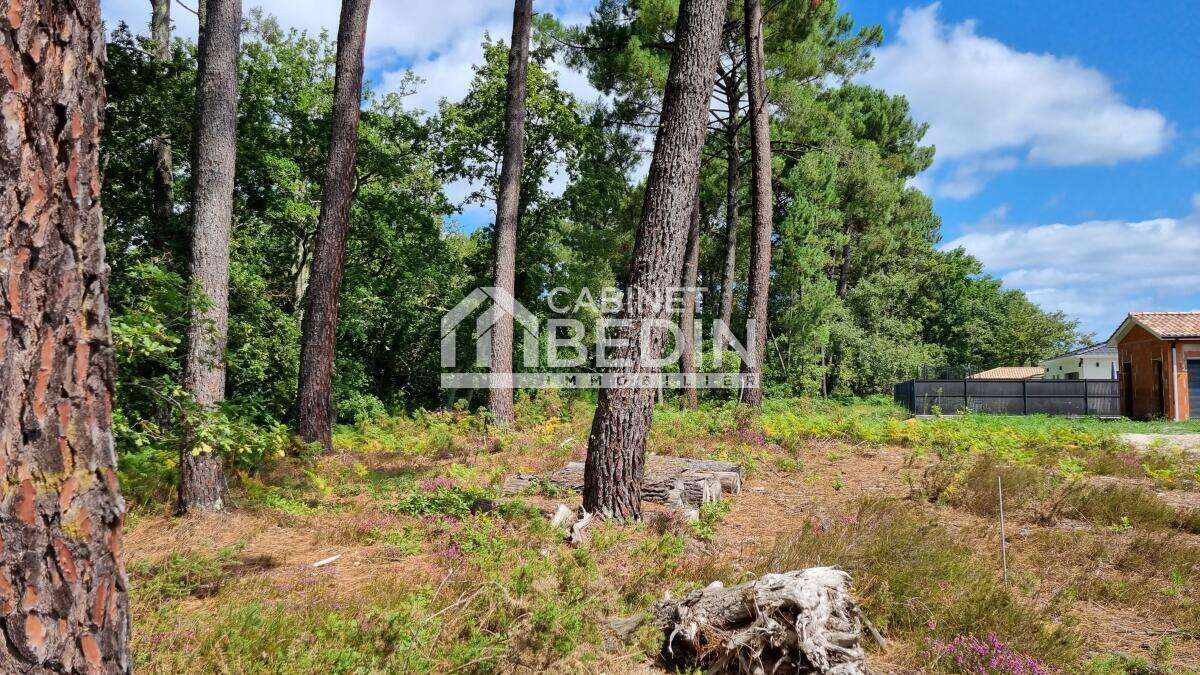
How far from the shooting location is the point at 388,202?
48.9 feet

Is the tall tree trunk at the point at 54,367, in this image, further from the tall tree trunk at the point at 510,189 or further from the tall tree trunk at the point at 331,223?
the tall tree trunk at the point at 510,189

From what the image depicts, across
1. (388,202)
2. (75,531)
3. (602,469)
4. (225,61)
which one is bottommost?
(602,469)

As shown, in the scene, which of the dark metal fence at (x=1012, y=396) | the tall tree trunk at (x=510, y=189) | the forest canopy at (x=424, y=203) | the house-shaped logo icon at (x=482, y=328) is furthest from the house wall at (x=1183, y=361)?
the tall tree trunk at (x=510, y=189)

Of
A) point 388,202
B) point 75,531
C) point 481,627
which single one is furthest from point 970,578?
point 388,202

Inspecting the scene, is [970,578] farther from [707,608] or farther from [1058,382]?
[1058,382]

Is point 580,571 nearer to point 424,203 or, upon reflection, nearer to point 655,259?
point 655,259

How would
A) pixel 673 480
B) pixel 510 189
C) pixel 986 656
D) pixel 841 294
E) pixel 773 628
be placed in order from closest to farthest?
pixel 773 628 < pixel 986 656 < pixel 673 480 < pixel 510 189 < pixel 841 294

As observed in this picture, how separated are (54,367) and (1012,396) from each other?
84.7ft

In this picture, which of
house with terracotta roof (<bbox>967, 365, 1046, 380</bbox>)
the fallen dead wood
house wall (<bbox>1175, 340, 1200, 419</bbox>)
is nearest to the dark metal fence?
house wall (<bbox>1175, 340, 1200, 419</bbox>)

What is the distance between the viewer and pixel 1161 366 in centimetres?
2069

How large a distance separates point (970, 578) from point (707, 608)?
73.9 inches

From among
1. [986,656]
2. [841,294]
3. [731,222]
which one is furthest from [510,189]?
[841,294]

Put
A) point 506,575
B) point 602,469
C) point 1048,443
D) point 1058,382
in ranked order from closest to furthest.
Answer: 1. point 506,575
2. point 602,469
3. point 1048,443
4. point 1058,382

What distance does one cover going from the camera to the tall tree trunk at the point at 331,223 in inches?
339
